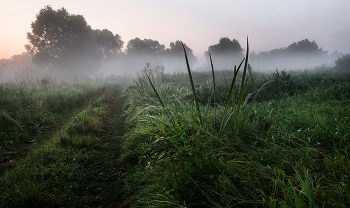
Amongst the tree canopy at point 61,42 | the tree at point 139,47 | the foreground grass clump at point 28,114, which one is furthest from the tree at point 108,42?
the foreground grass clump at point 28,114

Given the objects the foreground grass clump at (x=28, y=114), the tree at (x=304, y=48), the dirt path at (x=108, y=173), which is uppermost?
the tree at (x=304, y=48)

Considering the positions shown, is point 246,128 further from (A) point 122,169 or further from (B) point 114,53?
(B) point 114,53

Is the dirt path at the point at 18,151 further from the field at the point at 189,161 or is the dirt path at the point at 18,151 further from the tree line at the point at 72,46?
the tree line at the point at 72,46

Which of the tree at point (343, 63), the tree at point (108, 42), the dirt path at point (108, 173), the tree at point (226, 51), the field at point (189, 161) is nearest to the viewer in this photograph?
the field at point (189, 161)

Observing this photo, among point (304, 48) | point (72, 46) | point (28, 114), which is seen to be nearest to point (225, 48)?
point (304, 48)

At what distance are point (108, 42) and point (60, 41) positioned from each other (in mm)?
13637

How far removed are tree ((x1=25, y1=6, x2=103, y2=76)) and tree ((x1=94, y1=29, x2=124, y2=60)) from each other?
712cm

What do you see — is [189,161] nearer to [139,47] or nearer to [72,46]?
[72,46]

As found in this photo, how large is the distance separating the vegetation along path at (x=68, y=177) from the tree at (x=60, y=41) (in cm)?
2817

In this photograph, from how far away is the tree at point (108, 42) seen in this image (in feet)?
120

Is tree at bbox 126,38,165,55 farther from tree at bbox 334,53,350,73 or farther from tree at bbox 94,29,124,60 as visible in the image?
tree at bbox 334,53,350,73

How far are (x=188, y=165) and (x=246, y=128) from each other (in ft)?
5.70

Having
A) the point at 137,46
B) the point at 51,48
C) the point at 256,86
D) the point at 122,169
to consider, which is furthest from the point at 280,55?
the point at 122,169

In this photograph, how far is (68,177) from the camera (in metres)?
2.38
